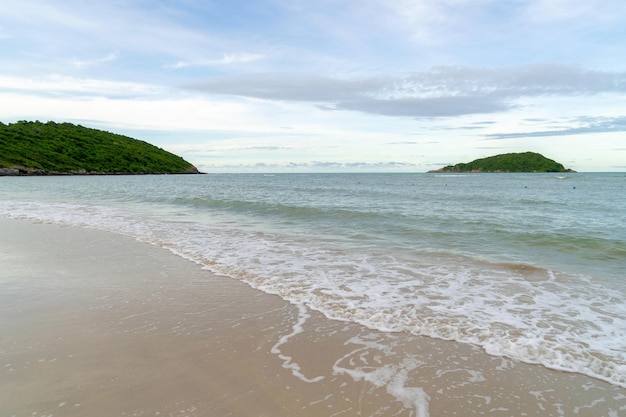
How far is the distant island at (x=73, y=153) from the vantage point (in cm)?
9962

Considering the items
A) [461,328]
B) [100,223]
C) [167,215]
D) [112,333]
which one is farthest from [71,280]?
[167,215]

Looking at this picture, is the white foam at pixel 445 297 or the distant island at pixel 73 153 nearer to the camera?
the white foam at pixel 445 297

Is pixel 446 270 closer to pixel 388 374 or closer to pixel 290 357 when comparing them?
pixel 388 374

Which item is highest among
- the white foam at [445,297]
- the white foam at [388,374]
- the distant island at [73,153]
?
the distant island at [73,153]

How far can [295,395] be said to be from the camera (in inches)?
152

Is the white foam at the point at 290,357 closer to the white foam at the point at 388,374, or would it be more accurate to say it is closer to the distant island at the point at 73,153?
the white foam at the point at 388,374

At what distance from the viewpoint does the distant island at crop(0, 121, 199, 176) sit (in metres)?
99.6

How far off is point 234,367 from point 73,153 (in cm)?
13727

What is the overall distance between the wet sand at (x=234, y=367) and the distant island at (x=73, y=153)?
10999cm

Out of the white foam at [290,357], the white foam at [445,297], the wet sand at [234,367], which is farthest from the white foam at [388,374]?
the white foam at [290,357]

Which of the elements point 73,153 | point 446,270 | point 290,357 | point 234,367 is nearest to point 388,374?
point 290,357

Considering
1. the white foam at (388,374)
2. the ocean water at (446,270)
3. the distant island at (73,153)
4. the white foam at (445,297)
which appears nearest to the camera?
the white foam at (388,374)

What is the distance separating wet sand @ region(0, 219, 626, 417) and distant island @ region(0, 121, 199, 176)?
110 metres

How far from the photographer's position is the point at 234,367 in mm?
4426
